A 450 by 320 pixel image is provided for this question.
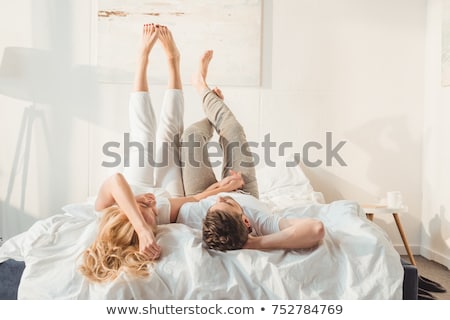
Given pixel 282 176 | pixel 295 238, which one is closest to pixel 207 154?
pixel 295 238

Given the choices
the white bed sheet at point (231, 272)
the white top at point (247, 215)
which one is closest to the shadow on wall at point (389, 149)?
the white top at point (247, 215)

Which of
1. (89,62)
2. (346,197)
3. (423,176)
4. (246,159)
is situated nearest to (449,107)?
(423,176)

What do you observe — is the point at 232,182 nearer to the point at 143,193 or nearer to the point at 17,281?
the point at 143,193

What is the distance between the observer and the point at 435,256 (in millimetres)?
3658

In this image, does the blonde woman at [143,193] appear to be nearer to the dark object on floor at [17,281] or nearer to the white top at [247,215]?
the white top at [247,215]

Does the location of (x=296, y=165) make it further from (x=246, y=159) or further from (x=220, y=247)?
(x=220, y=247)

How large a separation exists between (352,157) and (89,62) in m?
2.21

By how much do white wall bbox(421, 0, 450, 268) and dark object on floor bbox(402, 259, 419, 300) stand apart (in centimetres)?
181

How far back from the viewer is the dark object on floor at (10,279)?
1816 millimetres

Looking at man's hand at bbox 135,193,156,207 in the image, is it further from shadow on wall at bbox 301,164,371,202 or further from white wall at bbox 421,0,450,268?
white wall at bbox 421,0,450,268

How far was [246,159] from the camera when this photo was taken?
264 centimetres

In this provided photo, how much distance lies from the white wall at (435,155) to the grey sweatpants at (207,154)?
172 centimetres

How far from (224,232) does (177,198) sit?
56 centimetres
